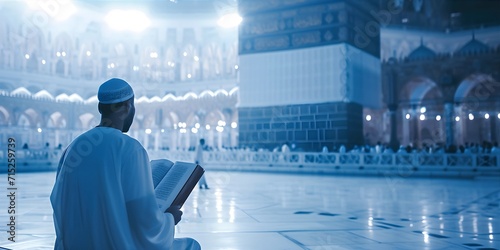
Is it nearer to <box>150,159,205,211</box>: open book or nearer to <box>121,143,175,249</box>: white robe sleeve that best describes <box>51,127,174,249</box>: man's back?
<box>121,143,175,249</box>: white robe sleeve

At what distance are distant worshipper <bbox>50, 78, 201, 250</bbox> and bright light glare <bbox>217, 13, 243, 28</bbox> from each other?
→ 1211 inches

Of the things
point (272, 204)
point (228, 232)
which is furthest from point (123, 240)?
point (272, 204)

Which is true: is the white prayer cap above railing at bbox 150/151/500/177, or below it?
above

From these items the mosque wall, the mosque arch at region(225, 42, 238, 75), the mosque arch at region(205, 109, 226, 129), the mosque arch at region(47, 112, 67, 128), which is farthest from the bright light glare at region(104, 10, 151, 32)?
the mosque wall

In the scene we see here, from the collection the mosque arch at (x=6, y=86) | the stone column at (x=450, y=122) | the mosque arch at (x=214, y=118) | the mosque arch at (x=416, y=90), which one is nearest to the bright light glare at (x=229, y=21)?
the mosque arch at (x=214, y=118)

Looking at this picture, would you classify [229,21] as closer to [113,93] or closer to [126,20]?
[126,20]

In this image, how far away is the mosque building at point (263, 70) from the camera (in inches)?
575

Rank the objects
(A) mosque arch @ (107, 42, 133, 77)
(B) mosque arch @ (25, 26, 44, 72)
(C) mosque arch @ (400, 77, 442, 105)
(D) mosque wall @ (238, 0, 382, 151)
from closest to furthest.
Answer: (D) mosque wall @ (238, 0, 382, 151) → (C) mosque arch @ (400, 77, 442, 105) → (B) mosque arch @ (25, 26, 44, 72) → (A) mosque arch @ (107, 42, 133, 77)

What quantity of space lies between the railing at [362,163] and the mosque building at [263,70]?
1.56 metres

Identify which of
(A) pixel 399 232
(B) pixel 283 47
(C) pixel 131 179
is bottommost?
(A) pixel 399 232

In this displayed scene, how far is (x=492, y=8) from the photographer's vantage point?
83.1 feet

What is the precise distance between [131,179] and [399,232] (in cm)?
256

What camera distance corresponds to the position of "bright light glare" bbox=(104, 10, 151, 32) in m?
31.9

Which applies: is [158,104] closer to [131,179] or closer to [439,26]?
[439,26]
